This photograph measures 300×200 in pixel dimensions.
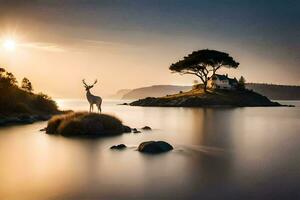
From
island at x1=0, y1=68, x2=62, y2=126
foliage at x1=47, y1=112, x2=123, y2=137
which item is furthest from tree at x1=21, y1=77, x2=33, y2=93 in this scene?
foliage at x1=47, y1=112, x2=123, y2=137

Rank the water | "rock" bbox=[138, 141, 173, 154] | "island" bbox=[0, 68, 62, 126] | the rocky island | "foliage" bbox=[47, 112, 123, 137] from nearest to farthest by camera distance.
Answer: the water
"rock" bbox=[138, 141, 173, 154]
"foliage" bbox=[47, 112, 123, 137]
"island" bbox=[0, 68, 62, 126]
the rocky island

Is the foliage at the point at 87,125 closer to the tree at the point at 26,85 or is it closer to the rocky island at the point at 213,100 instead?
the tree at the point at 26,85

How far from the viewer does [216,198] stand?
15.5 meters

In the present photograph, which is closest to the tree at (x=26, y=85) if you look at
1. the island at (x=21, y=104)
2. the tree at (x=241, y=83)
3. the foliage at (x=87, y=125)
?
the island at (x=21, y=104)

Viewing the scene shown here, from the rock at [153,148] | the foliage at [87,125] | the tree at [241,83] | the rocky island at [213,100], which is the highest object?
the tree at [241,83]

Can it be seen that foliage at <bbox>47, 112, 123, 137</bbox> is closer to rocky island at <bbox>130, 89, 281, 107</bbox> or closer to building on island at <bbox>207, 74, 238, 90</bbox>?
rocky island at <bbox>130, 89, 281, 107</bbox>

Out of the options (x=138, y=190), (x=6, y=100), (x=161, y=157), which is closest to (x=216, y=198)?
(x=138, y=190)

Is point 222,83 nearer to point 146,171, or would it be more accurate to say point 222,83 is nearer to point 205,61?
point 205,61

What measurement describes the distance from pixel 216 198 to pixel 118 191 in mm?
4047

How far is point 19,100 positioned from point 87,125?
33.1 m

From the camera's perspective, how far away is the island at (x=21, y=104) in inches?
2376

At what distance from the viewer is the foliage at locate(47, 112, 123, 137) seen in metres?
38.8

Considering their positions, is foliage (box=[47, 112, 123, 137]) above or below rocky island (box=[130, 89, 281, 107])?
below

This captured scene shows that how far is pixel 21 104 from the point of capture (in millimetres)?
65188
